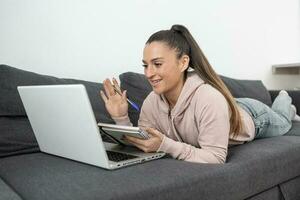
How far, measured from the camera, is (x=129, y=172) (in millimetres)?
910

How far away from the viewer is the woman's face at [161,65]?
1.13 m

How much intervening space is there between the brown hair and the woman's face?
3 centimetres

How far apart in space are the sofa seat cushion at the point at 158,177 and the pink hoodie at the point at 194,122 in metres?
0.05

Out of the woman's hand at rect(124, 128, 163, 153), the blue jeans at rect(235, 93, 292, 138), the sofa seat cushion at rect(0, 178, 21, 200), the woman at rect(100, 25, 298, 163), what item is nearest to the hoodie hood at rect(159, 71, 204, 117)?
the woman at rect(100, 25, 298, 163)

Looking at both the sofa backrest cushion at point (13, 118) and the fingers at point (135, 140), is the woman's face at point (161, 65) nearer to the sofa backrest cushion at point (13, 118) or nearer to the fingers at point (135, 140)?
the fingers at point (135, 140)

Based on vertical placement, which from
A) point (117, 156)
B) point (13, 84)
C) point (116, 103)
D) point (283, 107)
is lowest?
point (283, 107)

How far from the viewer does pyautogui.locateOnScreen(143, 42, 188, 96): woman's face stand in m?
1.13

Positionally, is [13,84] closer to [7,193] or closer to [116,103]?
[116,103]

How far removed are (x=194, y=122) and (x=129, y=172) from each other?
34cm

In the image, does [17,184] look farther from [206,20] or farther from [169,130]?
[206,20]

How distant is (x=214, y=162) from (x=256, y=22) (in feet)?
5.53

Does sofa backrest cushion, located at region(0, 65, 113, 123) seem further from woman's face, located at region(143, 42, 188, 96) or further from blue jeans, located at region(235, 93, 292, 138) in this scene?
blue jeans, located at region(235, 93, 292, 138)

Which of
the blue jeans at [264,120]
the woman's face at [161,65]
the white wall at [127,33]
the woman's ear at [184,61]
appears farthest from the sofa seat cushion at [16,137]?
the blue jeans at [264,120]

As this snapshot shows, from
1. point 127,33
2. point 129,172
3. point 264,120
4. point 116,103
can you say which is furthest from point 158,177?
point 127,33
